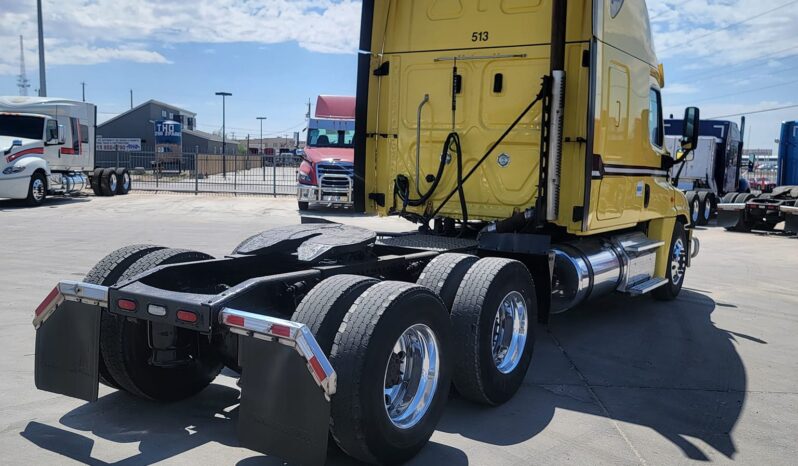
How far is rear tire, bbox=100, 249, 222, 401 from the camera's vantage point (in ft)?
13.2

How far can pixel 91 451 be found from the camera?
3.68 m

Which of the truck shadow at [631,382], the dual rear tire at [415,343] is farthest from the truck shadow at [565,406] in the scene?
the dual rear tire at [415,343]

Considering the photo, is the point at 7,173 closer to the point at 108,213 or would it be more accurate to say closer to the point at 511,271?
the point at 108,213

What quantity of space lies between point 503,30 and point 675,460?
4076 millimetres

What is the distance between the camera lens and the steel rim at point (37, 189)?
1994cm

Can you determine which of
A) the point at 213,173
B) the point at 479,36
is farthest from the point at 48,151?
the point at 479,36

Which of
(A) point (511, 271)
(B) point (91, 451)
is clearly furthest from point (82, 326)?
(A) point (511, 271)

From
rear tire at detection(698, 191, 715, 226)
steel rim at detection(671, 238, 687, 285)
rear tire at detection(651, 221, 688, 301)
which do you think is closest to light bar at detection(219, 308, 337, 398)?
rear tire at detection(651, 221, 688, 301)

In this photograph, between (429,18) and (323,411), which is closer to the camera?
(323,411)

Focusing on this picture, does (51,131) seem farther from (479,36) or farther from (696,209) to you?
(696,209)

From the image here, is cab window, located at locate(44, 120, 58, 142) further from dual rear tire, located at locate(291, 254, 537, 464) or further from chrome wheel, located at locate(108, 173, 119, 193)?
dual rear tire, located at locate(291, 254, 537, 464)

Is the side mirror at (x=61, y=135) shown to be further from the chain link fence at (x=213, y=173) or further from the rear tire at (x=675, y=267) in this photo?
the rear tire at (x=675, y=267)

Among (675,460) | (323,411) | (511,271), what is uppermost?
(511,271)

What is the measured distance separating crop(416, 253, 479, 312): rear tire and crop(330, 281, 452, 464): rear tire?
504mm
